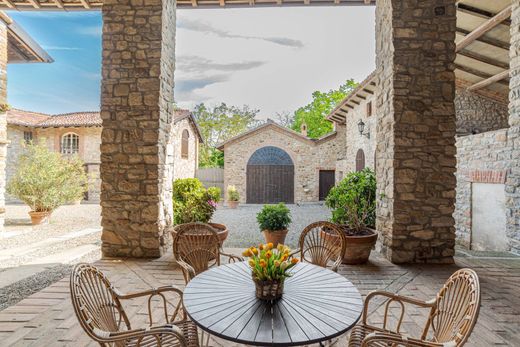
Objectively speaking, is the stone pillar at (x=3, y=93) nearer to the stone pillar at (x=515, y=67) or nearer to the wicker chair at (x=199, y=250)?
the wicker chair at (x=199, y=250)

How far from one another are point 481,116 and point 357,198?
637 centimetres

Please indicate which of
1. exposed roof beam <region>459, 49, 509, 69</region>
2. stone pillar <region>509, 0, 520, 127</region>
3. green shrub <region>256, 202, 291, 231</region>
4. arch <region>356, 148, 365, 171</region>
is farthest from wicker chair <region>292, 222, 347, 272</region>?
arch <region>356, 148, 365, 171</region>

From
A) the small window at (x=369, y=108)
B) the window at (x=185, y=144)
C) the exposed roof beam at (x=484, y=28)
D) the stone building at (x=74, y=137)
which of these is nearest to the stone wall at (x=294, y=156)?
the window at (x=185, y=144)

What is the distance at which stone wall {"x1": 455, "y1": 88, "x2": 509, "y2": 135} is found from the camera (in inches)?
325

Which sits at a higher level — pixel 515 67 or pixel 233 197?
pixel 515 67

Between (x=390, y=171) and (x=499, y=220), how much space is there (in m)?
3.55

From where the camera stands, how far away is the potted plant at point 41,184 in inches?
333

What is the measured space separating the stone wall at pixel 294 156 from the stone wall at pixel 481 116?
571 centimetres

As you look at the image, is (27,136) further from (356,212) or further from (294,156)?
(356,212)

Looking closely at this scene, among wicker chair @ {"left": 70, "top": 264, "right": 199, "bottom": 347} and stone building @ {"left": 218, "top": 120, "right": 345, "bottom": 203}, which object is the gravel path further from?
wicker chair @ {"left": 70, "top": 264, "right": 199, "bottom": 347}

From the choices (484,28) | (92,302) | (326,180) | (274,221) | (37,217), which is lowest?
(37,217)

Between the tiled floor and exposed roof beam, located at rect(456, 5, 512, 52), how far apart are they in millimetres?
4330

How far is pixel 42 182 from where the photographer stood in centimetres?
862

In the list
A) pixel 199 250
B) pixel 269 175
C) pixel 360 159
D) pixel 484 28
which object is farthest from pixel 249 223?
pixel 484 28
